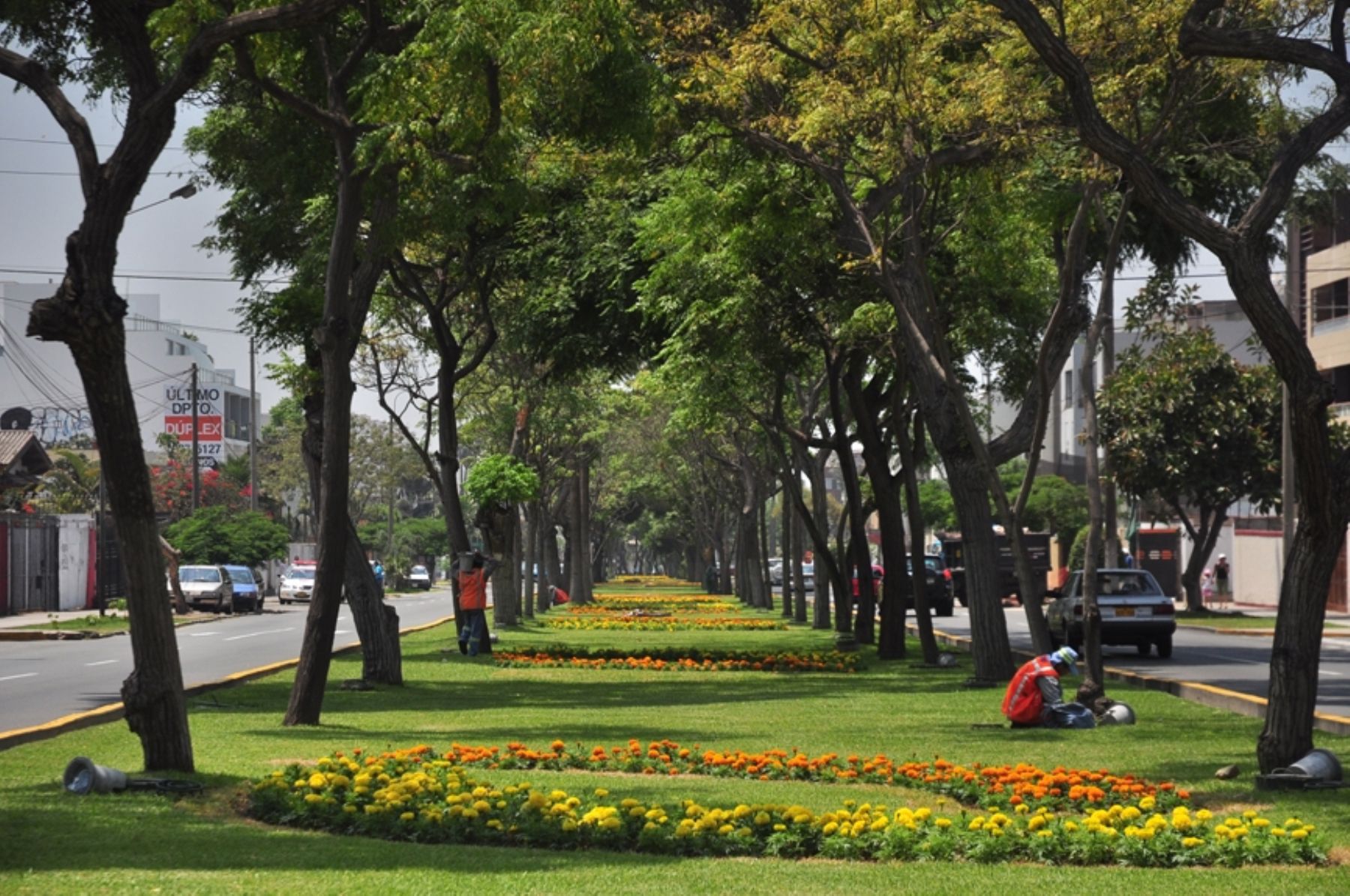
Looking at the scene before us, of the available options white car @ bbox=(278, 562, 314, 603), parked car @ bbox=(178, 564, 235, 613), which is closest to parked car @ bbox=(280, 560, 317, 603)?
white car @ bbox=(278, 562, 314, 603)

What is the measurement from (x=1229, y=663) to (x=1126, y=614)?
79.5 inches

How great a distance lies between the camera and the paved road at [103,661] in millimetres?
20219

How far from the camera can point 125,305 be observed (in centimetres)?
1136

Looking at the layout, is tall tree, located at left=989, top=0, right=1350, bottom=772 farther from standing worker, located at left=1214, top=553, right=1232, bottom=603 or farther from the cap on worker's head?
standing worker, located at left=1214, top=553, right=1232, bottom=603

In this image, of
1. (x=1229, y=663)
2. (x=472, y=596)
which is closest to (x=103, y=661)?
(x=472, y=596)

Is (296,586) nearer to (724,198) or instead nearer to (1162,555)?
(1162,555)

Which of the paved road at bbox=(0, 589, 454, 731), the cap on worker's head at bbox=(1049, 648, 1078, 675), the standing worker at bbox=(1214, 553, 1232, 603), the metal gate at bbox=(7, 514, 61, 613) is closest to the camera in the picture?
the cap on worker's head at bbox=(1049, 648, 1078, 675)

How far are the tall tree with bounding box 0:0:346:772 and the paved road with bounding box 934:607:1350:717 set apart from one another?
10.9 metres

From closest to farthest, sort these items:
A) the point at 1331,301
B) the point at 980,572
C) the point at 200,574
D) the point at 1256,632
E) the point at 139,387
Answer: the point at 980,572, the point at 1256,632, the point at 1331,301, the point at 200,574, the point at 139,387

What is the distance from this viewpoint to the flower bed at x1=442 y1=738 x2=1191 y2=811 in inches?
431

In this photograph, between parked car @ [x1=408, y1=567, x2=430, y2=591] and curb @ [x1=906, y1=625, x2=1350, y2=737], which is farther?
parked car @ [x1=408, y1=567, x2=430, y2=591]

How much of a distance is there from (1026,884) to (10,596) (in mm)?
50686

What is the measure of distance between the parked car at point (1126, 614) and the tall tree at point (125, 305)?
65.4 feet

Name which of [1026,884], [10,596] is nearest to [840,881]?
[1026,884]
